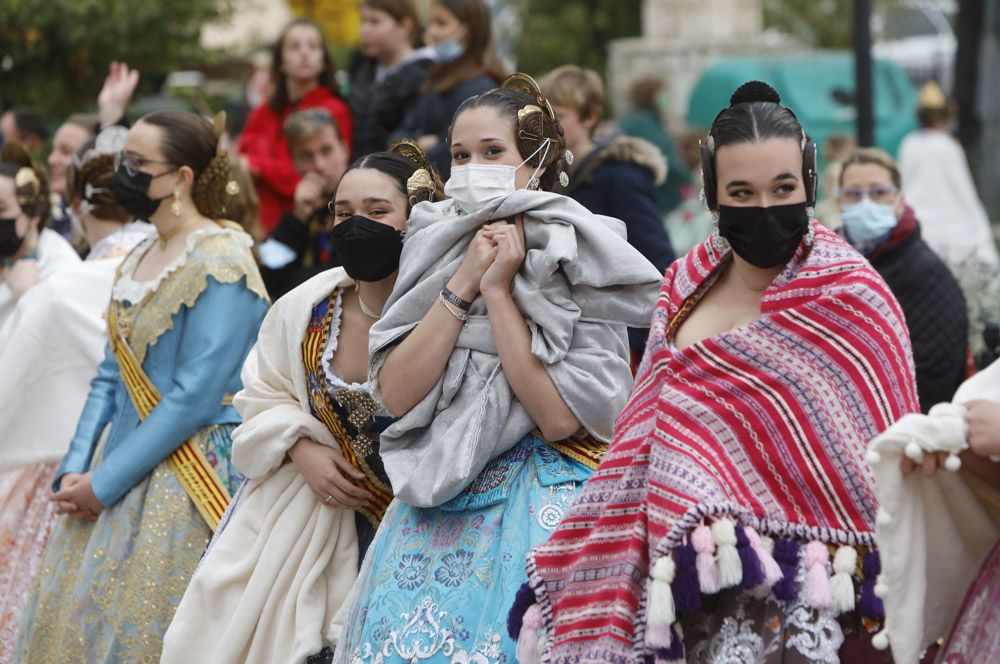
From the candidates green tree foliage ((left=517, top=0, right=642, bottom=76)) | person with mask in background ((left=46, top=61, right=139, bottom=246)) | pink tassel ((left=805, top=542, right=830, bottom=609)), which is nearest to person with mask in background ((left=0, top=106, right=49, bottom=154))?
person with mask in background ((left=46, top=61, right=139, bottom=246))

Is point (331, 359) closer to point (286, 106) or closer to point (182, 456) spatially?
point (182, 456)

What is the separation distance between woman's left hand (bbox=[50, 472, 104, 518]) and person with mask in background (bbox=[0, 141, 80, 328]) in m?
1.37

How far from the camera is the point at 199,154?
5.59 metres

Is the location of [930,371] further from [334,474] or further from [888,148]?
[888,148]

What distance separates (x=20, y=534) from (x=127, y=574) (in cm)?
98

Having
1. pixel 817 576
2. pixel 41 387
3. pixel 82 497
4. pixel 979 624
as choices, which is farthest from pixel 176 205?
pixel 979 624

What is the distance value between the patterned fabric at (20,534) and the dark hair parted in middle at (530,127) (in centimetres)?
269

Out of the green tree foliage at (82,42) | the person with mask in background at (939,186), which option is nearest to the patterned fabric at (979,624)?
the person with mask in background at (939,186)

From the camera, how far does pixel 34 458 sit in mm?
6191

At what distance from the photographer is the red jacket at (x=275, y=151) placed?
8.26 meters

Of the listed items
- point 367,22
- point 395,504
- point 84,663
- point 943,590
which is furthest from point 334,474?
point 367,22

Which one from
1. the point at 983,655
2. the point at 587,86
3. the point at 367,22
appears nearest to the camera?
the point at 983,655

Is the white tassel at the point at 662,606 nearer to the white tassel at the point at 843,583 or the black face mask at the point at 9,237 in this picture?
the white tassel at the point at 843,583

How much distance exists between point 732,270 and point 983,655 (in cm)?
103
